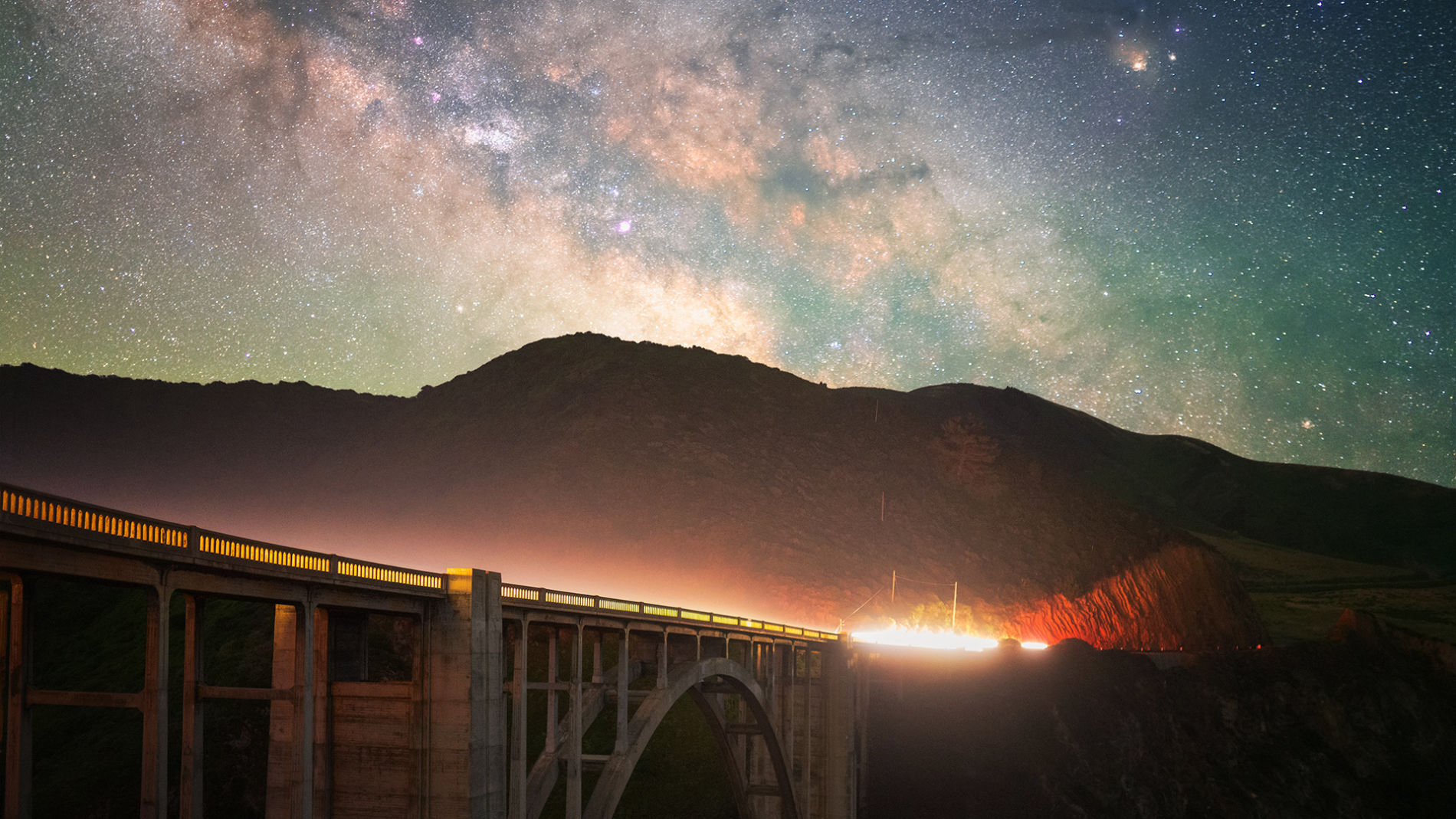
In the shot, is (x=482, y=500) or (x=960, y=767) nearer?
(x=960, y=767)

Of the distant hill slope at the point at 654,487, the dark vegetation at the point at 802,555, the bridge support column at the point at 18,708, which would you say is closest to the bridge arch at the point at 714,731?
the dark vegetation at the point at 802,555

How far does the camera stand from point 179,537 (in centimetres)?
1597

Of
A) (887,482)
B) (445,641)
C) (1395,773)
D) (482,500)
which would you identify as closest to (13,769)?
(445,641)

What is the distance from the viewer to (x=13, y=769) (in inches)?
548

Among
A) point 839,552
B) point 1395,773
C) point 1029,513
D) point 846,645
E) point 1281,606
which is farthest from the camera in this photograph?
point 1281,606

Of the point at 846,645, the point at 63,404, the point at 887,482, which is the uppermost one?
the point at 63,404

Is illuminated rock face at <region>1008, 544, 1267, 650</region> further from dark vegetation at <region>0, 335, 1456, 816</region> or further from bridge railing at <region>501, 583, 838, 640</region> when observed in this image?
bridge railing at <region>501, 583, 838, 640</region>

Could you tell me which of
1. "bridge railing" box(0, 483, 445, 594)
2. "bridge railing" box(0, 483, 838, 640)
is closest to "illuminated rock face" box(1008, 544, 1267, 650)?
"bridge railing" box(0, 483, 838, 640)

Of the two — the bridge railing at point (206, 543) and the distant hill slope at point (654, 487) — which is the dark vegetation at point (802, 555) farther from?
the bridge railing at point (206, 543)

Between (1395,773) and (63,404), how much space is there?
195 metres

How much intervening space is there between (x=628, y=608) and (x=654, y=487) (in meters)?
99.7

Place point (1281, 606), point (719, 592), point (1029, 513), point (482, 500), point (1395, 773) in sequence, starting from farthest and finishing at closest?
point (1281, 606)
point (1029, 513)
point (482, 500)
point (719, 592)
point (1395, 773)

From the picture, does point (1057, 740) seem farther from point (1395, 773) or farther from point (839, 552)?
point (839, 552)

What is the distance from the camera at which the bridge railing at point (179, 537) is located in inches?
524
